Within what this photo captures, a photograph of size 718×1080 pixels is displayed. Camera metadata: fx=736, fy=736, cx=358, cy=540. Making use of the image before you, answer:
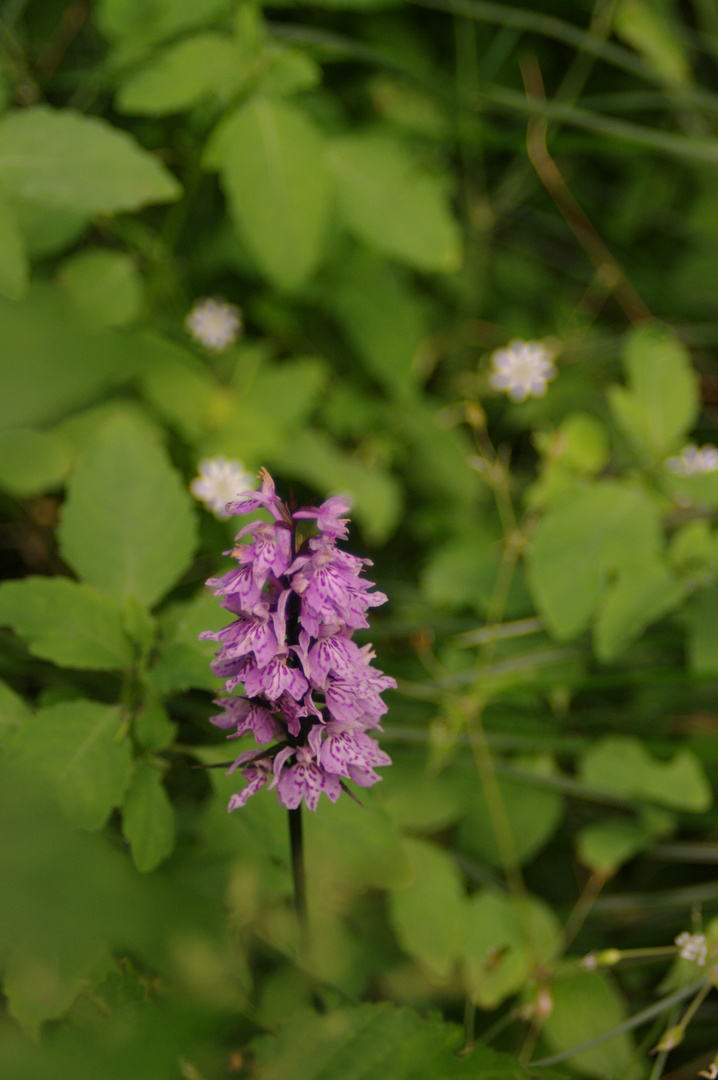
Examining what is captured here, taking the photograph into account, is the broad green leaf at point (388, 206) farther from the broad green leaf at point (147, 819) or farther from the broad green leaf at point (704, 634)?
the broad green leaf at point (147, 819)

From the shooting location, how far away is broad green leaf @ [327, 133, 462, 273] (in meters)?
2.59

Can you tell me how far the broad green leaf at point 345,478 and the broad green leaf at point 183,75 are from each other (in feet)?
3.68

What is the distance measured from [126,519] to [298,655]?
0.81 m

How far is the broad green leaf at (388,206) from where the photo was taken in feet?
8.48

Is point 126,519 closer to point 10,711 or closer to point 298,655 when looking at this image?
point 10,711

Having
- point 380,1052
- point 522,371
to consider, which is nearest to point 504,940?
point 380,1052

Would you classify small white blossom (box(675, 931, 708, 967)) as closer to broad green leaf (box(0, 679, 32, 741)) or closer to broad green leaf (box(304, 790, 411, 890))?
broad green leaf (box(304, 790, 411, 890))

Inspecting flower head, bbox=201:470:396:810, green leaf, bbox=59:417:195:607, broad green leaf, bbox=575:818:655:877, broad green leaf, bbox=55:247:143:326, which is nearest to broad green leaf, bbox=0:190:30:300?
green leaf, bbox=59:417:195:607

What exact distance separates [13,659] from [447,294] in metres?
2.42

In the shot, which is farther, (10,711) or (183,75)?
(183,75)

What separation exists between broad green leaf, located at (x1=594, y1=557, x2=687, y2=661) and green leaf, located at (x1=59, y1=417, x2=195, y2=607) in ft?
Answer: 3.95

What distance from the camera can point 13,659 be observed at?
210 centimetres

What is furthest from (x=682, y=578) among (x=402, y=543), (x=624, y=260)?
(x=624, y=260)

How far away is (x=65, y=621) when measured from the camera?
59.7 inches
